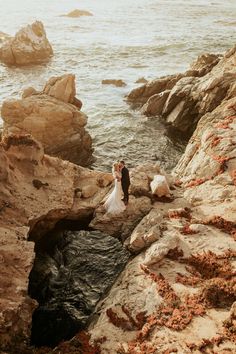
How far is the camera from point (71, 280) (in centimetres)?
1909

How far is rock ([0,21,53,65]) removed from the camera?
200 feet

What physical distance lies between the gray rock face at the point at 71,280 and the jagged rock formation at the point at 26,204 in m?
1.96

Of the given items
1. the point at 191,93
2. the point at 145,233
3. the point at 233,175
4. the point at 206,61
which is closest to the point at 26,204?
the point at 145,233

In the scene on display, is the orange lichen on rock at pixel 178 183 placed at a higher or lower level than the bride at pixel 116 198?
lower

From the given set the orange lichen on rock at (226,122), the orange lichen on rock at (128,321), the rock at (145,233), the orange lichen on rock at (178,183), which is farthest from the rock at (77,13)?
the orange lichen on rock at (128,321)

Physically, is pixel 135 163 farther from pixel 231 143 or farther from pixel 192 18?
pixel 192 18

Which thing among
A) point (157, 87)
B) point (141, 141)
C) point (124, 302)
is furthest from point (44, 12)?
point (124, 302)

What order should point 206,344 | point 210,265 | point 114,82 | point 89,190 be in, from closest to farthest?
point 206,344 < point 210,265 < point 89,190 < point 114,82

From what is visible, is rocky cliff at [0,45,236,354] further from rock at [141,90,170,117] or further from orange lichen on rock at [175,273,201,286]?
rock at [141,90,170,117]

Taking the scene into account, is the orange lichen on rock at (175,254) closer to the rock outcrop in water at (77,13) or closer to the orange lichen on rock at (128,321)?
the orange lichen on rock at (128,321)

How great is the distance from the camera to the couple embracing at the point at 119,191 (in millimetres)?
19047

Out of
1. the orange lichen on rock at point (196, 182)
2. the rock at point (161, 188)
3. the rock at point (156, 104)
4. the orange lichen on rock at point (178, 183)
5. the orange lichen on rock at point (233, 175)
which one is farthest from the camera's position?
the rock at point (156, 104)

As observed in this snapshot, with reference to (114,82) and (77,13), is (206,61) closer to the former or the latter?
(114,82)

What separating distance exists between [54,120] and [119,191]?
14172 mm
